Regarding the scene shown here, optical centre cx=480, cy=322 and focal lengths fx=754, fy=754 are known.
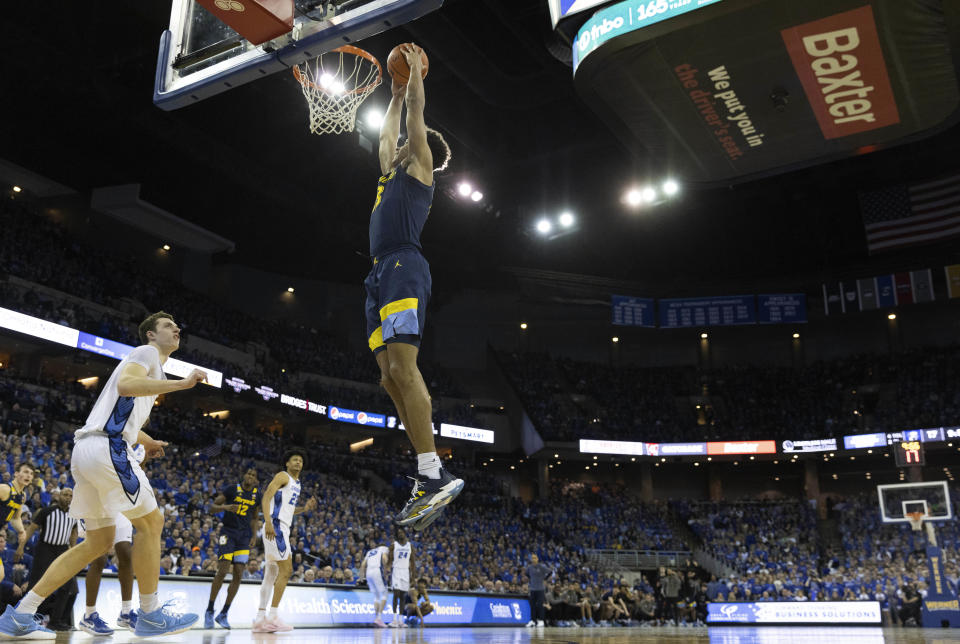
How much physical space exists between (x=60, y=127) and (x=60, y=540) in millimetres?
19504

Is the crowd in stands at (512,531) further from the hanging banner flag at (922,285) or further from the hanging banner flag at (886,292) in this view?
the hanging banner flag at (922,285)

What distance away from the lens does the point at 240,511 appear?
371 inches

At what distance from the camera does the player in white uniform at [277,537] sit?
27.9 feet

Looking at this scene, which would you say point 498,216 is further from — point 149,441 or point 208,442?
point 149,441

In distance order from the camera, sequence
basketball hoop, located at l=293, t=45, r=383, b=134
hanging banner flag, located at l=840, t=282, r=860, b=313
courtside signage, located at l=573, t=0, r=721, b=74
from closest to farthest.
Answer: courtside signage, located at l=573, t=0, r=721, b=74
basketball hoop, located at l=293, t=45, r=383, b=134
hanging banner flag, located at l=840, t=282, r=860, b=313

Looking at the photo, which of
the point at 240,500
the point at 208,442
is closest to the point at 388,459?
the point at 208,442

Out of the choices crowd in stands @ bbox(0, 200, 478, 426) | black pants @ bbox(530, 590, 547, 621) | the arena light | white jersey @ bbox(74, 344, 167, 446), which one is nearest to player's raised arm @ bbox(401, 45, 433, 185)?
white jersey @ bbox(74, 344, 167, 446)

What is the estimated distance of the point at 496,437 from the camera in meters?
35.2

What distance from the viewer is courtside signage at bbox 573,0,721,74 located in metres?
7.86

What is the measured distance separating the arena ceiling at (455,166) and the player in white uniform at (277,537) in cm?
735

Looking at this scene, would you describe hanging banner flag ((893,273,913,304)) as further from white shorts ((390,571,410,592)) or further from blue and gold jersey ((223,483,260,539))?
blue and gold jersey ((223,483,260,539))

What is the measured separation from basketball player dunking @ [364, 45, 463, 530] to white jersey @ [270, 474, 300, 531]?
5.00 metres

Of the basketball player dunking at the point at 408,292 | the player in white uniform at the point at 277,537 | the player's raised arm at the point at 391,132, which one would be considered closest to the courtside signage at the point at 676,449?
the player in white uniform at the point at 277,537

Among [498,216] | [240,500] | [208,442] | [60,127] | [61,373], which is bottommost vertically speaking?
[240,500]
